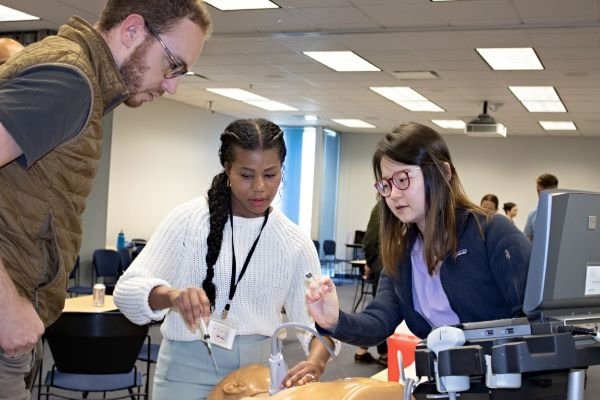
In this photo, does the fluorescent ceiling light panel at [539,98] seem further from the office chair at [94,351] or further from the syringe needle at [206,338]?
the syringe needle at [206,338]

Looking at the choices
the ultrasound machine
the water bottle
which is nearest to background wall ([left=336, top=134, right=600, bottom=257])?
the water bottle

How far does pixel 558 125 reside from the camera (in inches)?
518

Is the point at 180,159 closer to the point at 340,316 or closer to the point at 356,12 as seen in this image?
the point at 356,12

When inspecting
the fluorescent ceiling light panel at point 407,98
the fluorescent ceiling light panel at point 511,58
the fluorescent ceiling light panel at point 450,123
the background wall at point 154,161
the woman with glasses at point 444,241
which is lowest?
the woman with glasses at point 444,241

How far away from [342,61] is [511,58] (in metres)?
1.85

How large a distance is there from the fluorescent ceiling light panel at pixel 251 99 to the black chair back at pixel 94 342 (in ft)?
24.8

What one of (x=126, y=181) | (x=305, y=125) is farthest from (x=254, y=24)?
(x=305, y=125)

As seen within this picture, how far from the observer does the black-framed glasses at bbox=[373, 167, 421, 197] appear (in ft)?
5.98

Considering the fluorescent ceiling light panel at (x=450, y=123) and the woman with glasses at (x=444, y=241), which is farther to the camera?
the fluorescent ceiling light panel at (x=450, y=123)

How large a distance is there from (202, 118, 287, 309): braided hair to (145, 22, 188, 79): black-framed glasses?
0.56 metres

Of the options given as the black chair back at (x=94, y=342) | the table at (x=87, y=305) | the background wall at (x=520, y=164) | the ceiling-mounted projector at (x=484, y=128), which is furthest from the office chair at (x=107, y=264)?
the background wall at (x=520, y=164)

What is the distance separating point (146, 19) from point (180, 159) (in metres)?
11.8

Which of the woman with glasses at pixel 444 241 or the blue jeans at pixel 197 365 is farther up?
the woman with glasses at pixel 444 241

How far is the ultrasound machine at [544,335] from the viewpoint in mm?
1132
